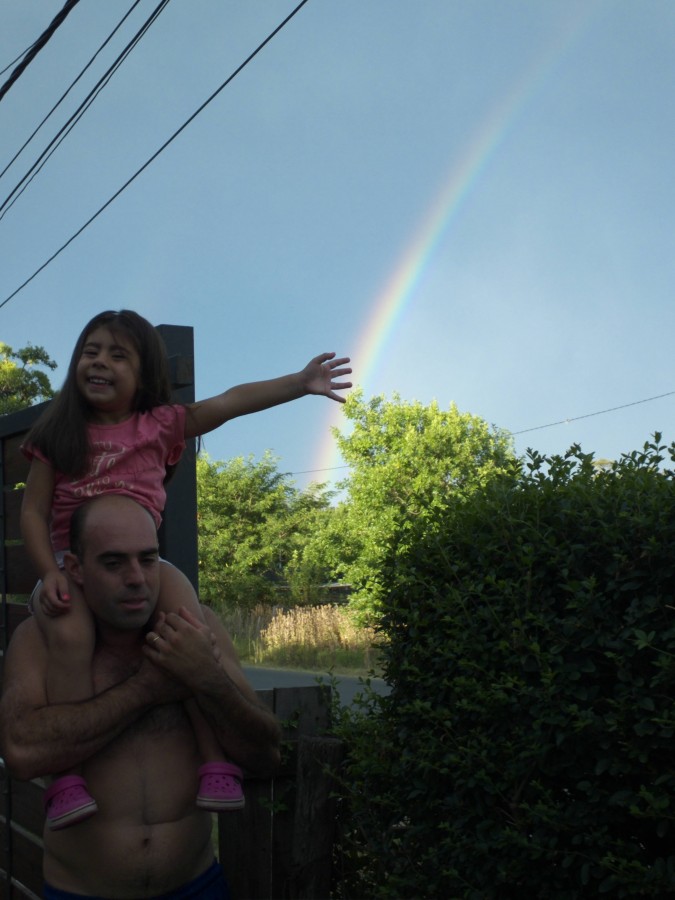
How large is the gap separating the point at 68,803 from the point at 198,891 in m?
0.50

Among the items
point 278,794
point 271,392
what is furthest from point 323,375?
point 278,794

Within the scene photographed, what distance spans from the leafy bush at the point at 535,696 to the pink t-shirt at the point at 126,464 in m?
0.90

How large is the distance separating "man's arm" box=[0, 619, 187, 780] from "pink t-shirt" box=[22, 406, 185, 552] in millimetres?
640

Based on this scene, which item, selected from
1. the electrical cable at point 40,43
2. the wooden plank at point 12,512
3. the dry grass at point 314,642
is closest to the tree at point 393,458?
the dry grass at point 314,642

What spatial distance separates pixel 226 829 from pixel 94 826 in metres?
1.20

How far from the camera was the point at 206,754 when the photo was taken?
8.87 feet

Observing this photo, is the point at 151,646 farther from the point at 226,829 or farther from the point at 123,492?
the point at 226,829

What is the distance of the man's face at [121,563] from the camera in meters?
2.57

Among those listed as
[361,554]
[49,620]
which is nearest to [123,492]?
[49,620]

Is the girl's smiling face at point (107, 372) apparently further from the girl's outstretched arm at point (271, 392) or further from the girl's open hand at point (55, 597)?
the girl's open hand at point (55, 597)

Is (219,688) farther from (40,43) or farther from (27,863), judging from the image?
(40,43)

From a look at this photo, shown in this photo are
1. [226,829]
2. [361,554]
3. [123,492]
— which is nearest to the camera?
[123,492]

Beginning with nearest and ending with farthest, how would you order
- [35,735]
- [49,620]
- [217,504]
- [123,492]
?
[35,735], [49,620], [123,492], [217,504]

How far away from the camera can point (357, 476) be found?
36906 mm
